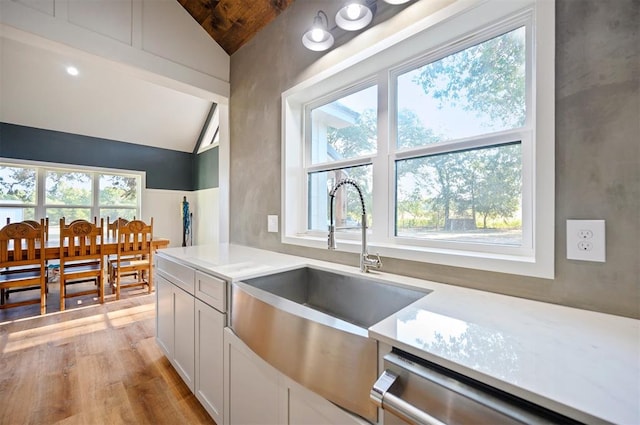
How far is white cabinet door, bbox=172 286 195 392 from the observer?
1.57 meters

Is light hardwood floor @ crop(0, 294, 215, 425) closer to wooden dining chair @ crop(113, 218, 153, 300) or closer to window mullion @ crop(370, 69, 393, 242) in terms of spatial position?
wooden dining chair @ crop(113, 218, 153, 300)

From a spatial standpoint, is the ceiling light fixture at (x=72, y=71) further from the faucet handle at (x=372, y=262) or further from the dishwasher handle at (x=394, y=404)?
the dishwasher handle at (x=394, y=404)

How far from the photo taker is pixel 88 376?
1.87 meters

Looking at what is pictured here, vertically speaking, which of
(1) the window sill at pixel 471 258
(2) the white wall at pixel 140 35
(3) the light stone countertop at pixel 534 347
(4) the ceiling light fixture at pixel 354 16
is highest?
(2) the white wall at pixel 140 35

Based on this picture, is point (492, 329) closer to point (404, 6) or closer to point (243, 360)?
point (243, 360)

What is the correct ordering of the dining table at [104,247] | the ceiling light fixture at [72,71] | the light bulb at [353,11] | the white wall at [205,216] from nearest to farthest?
the light bulb at [353,11]
the dining table at [104,247]
the ceiling light fixture at [72,71]
the white wall at [205,216]

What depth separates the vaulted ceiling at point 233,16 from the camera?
2.09 metres

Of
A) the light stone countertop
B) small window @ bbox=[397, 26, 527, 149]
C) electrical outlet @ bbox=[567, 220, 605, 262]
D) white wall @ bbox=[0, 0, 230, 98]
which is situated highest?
white wall @ bbox=[0, 0, 230, 98]

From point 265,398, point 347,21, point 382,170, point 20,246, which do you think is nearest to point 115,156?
point 20,246

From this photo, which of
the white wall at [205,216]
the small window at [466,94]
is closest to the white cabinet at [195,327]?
the small window at [466,94]

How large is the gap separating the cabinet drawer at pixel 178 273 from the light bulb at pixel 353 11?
1.65 metres

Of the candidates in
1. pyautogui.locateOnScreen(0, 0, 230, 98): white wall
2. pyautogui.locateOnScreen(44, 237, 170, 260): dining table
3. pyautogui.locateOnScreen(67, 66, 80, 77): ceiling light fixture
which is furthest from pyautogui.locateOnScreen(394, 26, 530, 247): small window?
pyautogui.locateOnScreen(67, 66, 80, 77): ceiling light fixture

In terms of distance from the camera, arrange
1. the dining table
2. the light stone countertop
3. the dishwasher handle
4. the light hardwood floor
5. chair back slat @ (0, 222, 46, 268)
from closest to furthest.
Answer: the light stone countertop, the dishwasher handle, the light hardwood floor, chair back slat @ (0, 222, 46, 268), the dining table

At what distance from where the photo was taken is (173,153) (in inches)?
230
